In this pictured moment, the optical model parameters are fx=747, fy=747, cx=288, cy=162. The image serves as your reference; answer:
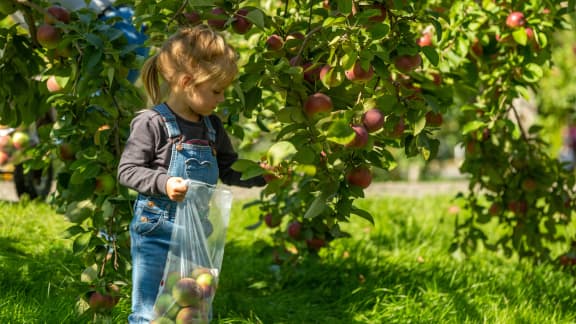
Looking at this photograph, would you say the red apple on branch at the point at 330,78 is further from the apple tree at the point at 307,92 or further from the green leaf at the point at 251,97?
the green leaf at the point at 251,97

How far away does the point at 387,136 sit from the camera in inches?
82.5

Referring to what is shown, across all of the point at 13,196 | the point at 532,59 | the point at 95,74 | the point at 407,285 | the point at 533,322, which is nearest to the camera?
the point at 95,74

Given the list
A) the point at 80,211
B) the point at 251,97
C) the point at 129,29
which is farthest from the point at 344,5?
the point at 129,29

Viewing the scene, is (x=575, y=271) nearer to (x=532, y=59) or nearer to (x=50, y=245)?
(x=532, y=59)

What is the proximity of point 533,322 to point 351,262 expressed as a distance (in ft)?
3.20

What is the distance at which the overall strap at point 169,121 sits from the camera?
6.43ft

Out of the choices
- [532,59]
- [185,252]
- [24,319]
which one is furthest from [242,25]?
[532,59]

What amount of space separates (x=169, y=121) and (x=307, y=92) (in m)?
0.37

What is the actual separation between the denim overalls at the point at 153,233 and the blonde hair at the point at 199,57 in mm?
130

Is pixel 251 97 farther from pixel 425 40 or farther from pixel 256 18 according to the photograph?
pixel 425 40

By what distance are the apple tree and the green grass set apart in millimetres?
208

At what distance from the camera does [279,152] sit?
1620mm

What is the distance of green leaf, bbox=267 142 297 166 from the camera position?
1.61 meters

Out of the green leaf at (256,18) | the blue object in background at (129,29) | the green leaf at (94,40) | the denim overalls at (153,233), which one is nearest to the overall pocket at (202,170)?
the denim overalls at (153,233)
